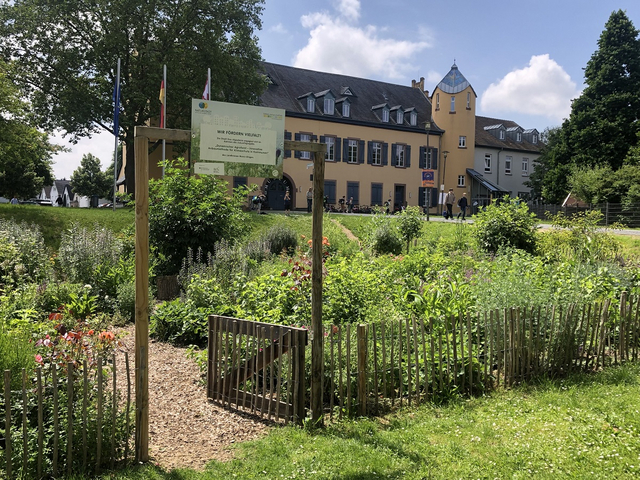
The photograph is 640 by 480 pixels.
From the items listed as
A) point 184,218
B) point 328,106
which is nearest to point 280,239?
point 184,218

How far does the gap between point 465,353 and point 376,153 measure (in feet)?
119

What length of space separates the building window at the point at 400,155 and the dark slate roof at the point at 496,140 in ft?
30.8

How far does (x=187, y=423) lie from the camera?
4.68 meters

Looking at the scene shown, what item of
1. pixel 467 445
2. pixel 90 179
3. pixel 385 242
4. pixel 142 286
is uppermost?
pixel 90 179

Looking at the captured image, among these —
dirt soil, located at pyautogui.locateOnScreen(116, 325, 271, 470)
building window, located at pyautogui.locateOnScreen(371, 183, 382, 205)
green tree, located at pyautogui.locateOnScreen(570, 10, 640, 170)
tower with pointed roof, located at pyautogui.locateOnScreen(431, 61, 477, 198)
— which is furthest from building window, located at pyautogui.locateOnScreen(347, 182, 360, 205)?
dirt soil, located at pyautogui.locateOnScreen(116, 325, 271, 470)

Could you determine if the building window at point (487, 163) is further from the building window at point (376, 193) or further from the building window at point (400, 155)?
the building window at point (376, 193)

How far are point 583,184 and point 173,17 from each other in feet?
81.4

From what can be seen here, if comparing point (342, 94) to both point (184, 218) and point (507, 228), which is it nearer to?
point (507, 228)

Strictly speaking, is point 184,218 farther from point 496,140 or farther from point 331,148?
point 496,140

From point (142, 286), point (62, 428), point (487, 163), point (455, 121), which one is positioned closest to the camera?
point (62, 428)

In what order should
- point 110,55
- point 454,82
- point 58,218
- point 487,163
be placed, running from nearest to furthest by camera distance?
point 58,218 < point 110,55 < point 454,82 < point 487,163

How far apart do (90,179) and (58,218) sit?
53.2 meters

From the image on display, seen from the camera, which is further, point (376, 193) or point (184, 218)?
point (376, 193)

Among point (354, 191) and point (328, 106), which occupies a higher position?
point (328, 106)
